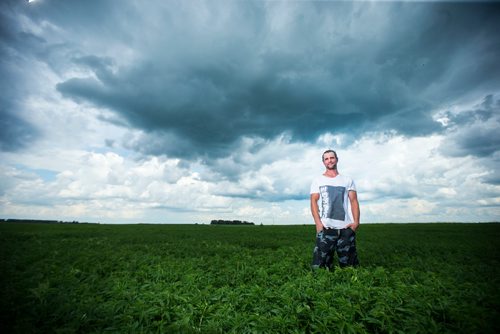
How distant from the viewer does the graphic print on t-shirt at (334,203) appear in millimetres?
6660

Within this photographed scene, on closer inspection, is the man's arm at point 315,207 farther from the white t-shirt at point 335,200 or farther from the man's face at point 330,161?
the man's face at point 330,161

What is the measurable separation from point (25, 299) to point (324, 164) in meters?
7.03

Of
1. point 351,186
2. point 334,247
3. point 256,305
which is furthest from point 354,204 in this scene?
point 256,305

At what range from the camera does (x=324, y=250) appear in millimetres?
6781

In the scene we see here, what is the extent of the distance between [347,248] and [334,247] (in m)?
0.32

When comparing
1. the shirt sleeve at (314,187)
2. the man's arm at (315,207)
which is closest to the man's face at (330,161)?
the shirt sleeve at (314,187)

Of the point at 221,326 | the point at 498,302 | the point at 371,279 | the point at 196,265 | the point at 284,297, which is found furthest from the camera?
the point at 196,265

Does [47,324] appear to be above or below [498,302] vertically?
below

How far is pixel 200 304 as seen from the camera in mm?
5480

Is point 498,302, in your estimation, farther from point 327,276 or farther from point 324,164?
point 324,164

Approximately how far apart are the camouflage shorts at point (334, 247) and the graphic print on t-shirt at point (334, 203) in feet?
1.21

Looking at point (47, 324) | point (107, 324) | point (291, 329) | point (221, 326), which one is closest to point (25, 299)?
point (47, 324)

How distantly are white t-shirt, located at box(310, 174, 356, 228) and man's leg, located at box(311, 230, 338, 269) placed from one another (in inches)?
11.1

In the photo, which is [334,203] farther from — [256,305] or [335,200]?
[256,305]
